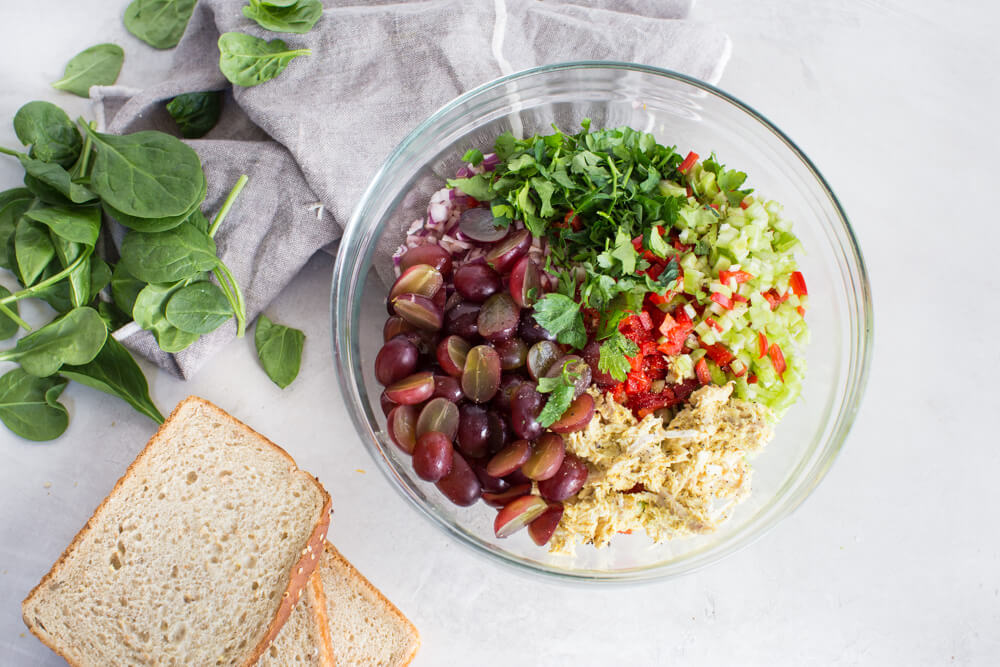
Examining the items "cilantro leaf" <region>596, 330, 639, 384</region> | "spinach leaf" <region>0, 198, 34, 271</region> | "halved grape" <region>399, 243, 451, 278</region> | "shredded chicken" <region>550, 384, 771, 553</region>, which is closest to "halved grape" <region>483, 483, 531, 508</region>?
"shredded chicken" <region>550, 384, 771, 553</region>

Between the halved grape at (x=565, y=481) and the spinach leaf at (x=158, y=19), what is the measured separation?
5.98ft

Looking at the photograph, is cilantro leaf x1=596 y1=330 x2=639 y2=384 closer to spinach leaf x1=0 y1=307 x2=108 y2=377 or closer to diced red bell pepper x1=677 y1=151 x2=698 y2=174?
diced red bell pepper x1=677 y1=151 x2=698 y2=174

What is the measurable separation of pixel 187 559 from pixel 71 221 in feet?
3.26

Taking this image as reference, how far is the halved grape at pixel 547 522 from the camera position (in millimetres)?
1729

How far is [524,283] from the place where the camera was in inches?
68.1

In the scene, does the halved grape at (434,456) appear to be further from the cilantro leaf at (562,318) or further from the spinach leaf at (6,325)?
the spinach leaf at (6,325)

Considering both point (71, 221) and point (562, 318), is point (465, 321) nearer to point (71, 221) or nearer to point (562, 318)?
point (562, 318)

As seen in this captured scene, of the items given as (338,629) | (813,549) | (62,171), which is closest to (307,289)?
(62,171)

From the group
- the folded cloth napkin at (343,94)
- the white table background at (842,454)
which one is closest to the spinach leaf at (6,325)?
the white table background at (842,454)

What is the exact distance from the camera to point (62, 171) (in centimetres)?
200

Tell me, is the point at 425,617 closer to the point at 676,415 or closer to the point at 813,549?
the point at 676,415

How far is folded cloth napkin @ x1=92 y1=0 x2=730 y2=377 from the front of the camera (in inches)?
82.8

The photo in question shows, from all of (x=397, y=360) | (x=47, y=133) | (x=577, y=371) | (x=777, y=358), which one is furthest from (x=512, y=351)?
(x=47, y=133)

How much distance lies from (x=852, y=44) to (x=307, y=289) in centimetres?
192
